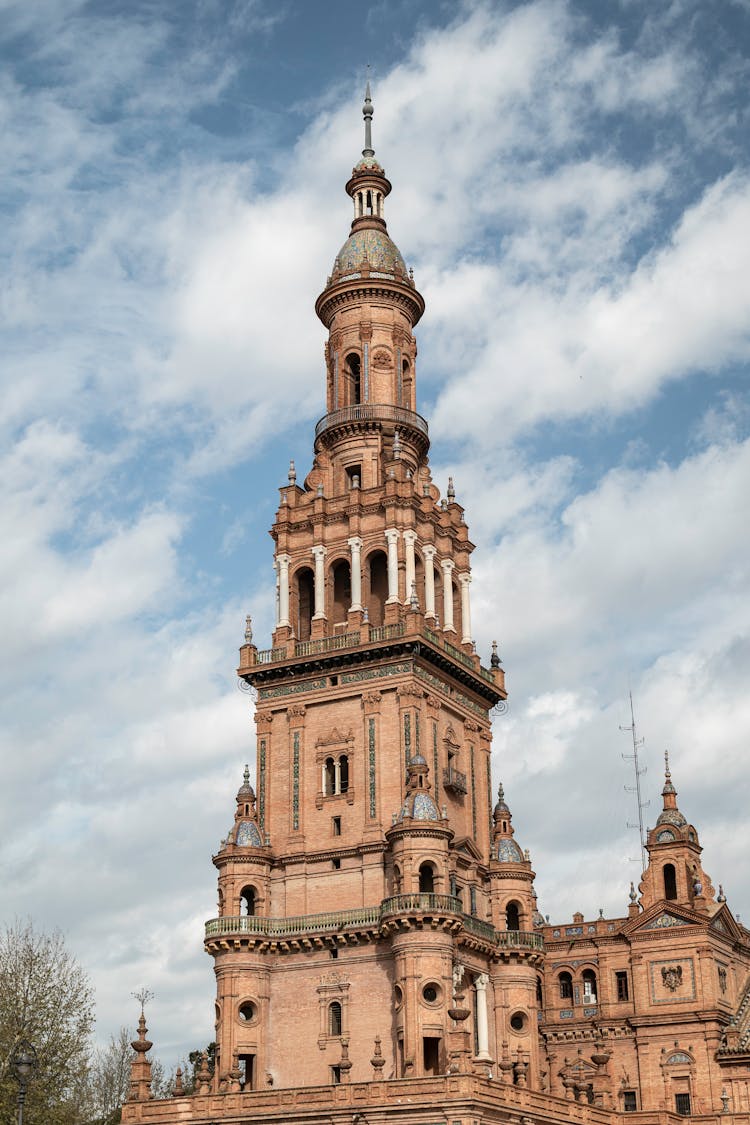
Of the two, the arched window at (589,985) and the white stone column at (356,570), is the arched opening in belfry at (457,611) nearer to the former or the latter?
the white stone column at (356,570)

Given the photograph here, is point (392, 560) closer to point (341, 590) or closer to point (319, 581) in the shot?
point (319, 581)

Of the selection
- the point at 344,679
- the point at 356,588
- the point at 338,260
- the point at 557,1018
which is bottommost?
the point at 557,1018

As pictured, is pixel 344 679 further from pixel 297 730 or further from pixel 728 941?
pixel 728 941

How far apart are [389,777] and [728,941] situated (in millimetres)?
31026

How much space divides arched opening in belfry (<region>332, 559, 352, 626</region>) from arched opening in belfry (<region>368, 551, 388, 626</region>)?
121cm

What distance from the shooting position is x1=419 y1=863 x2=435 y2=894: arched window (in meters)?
72.9

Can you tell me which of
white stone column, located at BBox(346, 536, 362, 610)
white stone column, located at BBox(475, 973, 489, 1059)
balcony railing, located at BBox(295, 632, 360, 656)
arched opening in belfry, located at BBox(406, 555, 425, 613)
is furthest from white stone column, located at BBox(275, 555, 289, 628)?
white stone column, located at BBox(475, 973, 489, 1059)

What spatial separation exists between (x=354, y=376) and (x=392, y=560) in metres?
14.2

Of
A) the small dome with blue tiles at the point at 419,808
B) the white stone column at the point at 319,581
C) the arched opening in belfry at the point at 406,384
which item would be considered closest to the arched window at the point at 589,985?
the small dome with blue tiles at the point at 419,808

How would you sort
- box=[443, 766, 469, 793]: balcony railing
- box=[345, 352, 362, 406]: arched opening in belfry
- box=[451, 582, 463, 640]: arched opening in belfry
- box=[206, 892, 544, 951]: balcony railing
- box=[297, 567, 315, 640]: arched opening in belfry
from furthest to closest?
box=[345, 352, 362, 406]: arched opening in belfry
box=[451, 582, 463, 640]: arched opening in belfry
box=[297, 567, 315, 640]: arched opening in belfry
box=[443, 766, 469, 793]: balcony railing
box=[206, 892, 544, 951]: balcony railing

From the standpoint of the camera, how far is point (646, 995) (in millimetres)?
93000

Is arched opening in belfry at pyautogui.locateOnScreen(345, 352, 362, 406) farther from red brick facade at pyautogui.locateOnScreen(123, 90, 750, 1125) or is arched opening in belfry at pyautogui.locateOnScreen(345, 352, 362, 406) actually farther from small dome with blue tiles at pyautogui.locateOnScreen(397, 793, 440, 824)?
small dome with blue tiles at pyautogui.locateOnScreen(397, 793, 440, 824)

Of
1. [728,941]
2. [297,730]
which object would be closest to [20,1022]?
[297,730]

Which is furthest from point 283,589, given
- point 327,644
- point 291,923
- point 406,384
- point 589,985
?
point 589,985
